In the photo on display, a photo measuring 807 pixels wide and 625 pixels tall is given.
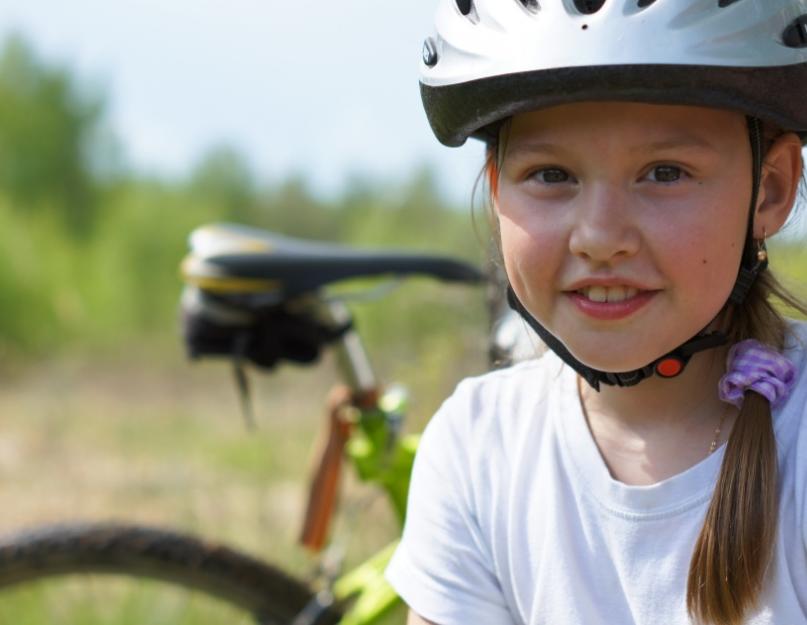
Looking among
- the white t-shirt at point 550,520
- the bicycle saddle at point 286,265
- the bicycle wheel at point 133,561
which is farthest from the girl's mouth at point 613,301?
the bicycle wheel at point 133,561

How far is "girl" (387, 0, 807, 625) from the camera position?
1555 mm

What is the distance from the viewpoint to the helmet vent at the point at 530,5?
1.68 metres

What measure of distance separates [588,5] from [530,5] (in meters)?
0.08

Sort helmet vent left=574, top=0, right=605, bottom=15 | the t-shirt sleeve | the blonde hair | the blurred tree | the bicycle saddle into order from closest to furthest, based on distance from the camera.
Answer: the blonde hair
helmet vent left=574, top=0, right=605, bottom=15
the t-shirt sleeve
the bicycle saddle
the blurred tree

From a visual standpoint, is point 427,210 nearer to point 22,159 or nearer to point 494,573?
point 22,159

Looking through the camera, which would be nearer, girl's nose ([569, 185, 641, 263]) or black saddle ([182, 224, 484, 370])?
girl's nose ([569, 185, 641, 263])

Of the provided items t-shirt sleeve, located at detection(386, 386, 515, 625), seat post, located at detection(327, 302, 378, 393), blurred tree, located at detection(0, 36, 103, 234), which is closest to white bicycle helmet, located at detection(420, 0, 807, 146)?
t-shirt sleeve, located at detection(386, 386, 515, 625)

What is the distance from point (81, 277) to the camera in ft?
33.2

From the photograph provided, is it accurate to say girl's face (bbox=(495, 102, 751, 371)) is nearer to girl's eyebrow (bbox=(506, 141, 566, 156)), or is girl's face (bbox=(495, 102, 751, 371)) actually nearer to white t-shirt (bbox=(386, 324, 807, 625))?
girl's eyebrow (bbox=(506, 141, 566, 156))

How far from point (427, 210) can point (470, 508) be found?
21.9 feet

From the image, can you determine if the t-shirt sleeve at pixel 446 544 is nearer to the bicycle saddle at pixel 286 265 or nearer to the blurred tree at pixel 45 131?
the bicycle saddle at pixel 286 265

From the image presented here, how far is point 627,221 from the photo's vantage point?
155 centimetres

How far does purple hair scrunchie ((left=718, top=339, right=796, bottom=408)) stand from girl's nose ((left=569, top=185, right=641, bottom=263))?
0.24 m

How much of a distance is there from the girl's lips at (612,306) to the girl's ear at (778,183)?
0.68 feet
